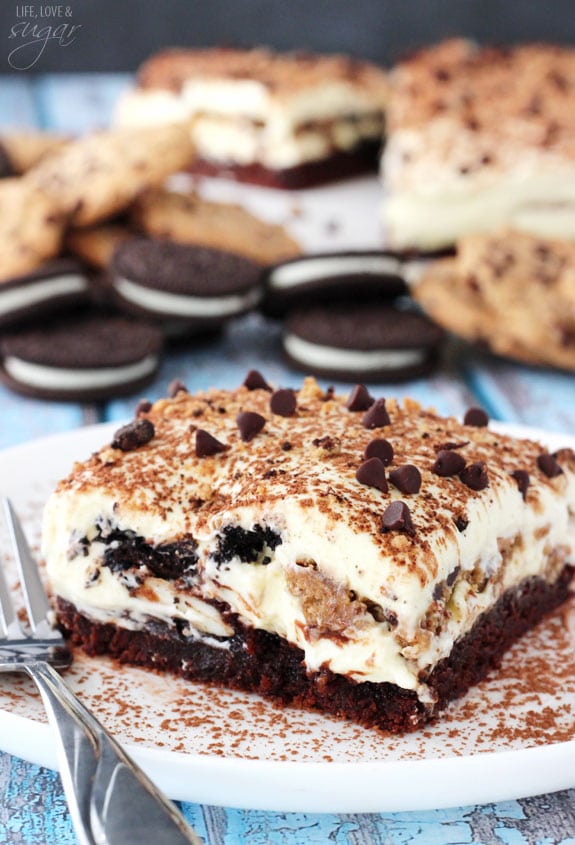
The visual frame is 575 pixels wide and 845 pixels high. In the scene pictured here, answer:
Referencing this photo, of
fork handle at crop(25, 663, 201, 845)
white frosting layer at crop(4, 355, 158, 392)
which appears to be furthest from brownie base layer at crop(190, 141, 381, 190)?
fork handle at crop(25, 663, 201, 845)

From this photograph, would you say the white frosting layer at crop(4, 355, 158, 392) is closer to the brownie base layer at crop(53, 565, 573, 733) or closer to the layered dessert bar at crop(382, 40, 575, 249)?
the brownie base layer at crop(53, 565, 573, 733)

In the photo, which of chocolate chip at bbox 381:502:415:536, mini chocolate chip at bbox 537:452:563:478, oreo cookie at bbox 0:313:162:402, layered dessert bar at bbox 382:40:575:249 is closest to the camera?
chocolate chip at bbox 381:502:415:536

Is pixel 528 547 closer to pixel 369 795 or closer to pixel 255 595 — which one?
pixel 255 595

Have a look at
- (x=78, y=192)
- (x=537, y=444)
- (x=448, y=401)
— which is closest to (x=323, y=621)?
(x=537, y=444)

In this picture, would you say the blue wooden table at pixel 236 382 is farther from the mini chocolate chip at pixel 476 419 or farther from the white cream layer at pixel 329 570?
the mini chocolate chip at pixel 476 419

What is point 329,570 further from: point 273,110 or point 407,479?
point 273,110

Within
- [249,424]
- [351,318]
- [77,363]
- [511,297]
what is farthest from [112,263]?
[249,424]

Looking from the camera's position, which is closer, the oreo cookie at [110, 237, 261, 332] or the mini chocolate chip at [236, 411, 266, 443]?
the mini chocolate chip at [236, 411, 266, 443]
